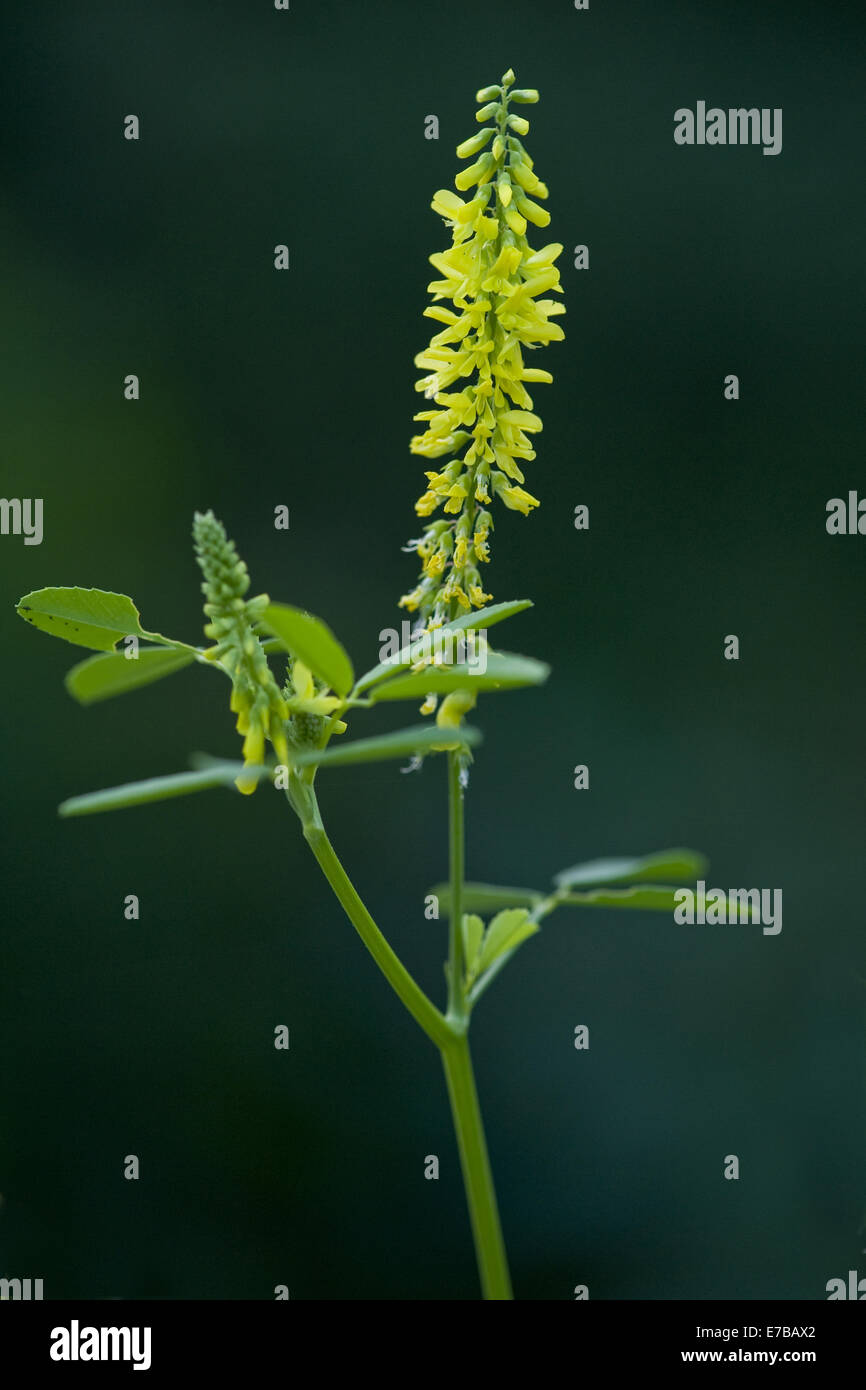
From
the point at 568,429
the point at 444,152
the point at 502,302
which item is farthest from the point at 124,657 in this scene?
the point at 444,152

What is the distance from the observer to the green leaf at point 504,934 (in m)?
0.49

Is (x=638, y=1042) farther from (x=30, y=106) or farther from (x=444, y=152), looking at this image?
(x=30, y=106)

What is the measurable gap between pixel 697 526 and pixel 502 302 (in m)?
1.33

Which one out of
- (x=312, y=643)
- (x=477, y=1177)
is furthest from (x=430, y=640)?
(x=477, y=1177)

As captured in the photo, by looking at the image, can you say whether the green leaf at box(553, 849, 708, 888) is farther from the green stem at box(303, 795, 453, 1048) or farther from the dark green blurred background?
the dark green blurred background

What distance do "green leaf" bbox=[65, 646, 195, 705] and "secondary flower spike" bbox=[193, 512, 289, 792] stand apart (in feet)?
0.10

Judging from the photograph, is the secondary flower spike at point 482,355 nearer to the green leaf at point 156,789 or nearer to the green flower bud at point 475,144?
the green flower bud at point 475,144

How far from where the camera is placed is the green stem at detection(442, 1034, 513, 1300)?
0.42 meters

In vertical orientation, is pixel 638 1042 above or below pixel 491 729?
below

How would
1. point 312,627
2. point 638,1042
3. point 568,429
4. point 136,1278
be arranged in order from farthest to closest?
1. point 568,429
2. point 638,1042
3. point 136,1278
4. point 312,627

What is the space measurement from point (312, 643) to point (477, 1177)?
7.6 inches

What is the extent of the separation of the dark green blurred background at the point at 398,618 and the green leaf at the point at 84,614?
3.74ft

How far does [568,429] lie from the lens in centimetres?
174

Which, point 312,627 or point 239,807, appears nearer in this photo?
point 312,627
